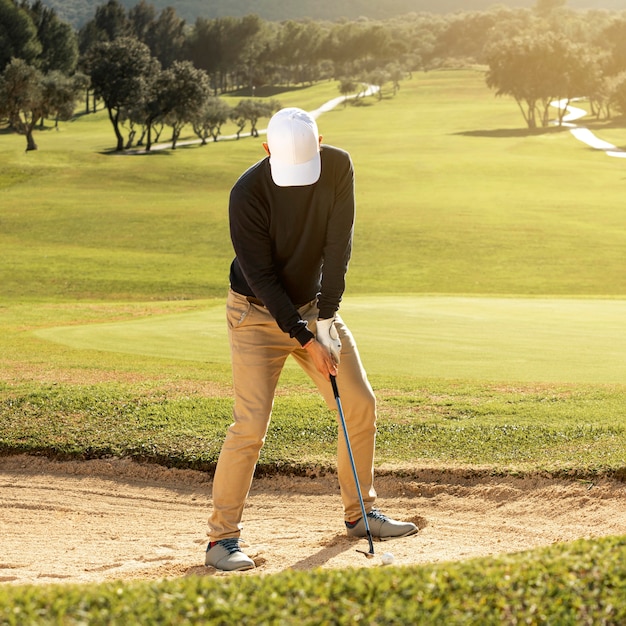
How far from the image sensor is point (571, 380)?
12227mm

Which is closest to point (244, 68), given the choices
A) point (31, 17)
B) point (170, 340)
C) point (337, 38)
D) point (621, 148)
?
point (337, 38)

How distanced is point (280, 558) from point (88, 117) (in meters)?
126

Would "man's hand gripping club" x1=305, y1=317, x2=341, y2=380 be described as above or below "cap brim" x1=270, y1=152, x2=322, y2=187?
below

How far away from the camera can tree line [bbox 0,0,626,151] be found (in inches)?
3332

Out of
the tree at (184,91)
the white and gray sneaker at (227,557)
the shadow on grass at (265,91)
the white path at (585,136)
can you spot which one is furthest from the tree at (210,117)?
the white and gray sneaker at (227,557)

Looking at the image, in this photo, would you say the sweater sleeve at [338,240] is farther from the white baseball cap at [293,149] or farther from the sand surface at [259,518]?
the sand surface at [259,518]

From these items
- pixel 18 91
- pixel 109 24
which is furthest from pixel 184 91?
pixel 109 24

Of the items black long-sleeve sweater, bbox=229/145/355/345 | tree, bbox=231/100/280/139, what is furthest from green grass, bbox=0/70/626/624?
tree, bbox=231/100/280/139

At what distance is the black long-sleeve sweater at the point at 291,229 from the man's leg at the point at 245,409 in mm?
328

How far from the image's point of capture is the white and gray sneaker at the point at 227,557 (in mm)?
6227

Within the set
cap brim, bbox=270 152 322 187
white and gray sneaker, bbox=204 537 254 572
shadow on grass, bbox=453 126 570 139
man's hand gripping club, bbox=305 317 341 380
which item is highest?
cap brim, bbox=270 152 322 187

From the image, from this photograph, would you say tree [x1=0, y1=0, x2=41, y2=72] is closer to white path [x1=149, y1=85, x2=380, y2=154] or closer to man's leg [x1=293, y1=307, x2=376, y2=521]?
white path [x1=149, y1=85, x2=380, y2=154]

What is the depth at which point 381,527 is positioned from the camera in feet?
22.5

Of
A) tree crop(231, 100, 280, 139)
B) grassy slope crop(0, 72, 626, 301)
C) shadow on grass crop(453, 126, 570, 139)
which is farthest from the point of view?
tree crop(231, 100, 280, 139)
